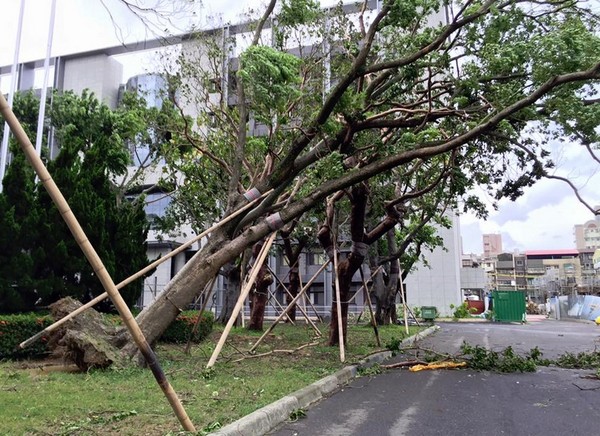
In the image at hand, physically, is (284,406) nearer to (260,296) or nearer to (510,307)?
(260,296)

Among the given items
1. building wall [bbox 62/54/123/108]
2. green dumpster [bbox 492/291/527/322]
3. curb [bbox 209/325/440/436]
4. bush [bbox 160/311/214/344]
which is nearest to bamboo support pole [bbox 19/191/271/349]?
curb [bbox 209/325/440/436]

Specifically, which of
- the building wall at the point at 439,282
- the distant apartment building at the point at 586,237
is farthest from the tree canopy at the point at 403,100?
the distant apartment building at the point at 586,237

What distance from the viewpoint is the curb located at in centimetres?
529

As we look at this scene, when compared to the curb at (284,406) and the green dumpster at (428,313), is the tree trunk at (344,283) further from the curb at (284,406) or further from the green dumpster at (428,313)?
the green dumpster at (428,313)

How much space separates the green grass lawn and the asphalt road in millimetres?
809

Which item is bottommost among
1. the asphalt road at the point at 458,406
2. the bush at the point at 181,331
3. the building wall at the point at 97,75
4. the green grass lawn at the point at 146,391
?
the asphalt road at the point at 458,406

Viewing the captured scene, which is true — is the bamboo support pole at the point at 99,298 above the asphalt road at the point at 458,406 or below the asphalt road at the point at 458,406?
above

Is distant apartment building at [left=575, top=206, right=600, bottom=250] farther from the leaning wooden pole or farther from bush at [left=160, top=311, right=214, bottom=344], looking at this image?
the leaning wooden pole

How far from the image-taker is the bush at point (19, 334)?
33.6 ft

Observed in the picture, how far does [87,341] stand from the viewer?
8516 mm

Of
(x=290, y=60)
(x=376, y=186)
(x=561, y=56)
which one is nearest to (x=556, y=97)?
(x=561, y=56)

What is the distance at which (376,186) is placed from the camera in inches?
592

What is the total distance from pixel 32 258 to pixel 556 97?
41.4 ft

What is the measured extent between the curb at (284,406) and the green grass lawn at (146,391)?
0.17m
